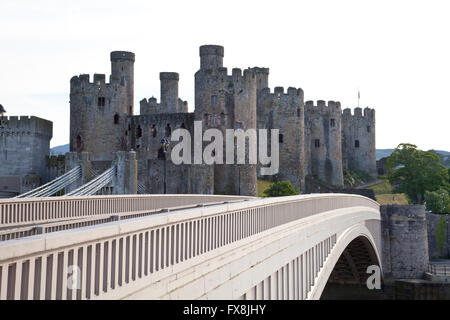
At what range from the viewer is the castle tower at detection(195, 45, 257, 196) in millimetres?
50750

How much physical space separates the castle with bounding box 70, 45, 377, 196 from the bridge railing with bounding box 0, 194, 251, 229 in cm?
2567

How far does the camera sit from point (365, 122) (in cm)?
7675

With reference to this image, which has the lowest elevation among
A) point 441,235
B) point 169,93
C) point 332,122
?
point 441,235

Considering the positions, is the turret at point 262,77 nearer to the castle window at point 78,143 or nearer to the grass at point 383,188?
the grass at point 383,188

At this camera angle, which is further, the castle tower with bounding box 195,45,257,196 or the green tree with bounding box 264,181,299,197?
the castle tower with bounding box 195,45,257,196

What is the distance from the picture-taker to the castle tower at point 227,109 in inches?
1998

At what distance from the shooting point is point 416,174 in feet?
206

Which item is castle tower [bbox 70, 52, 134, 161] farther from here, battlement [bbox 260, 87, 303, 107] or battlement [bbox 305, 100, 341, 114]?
battlement [bbox 305, 100, 341, 114]

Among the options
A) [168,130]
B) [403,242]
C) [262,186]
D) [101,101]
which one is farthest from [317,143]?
[403,242]

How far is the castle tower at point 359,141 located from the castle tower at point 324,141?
7.66 meters

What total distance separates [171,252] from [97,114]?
47.3 meters

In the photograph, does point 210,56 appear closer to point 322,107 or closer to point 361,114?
point 322,107

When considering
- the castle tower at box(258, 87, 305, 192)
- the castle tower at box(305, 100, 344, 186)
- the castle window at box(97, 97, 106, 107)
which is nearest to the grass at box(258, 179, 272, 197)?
the castle tower at box(258, 87, 305, 192)
